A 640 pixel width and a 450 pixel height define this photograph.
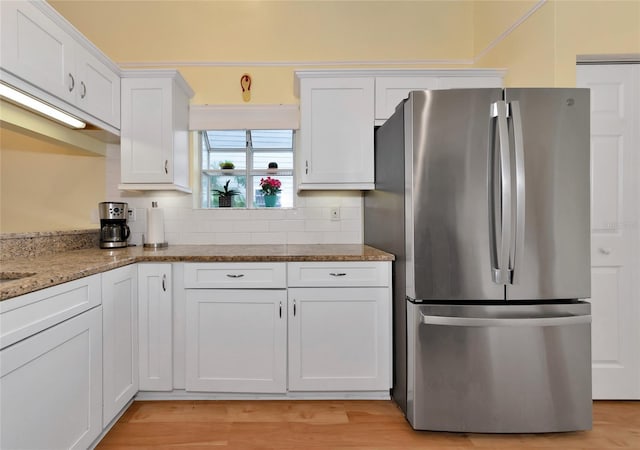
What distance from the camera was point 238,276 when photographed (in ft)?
6.63

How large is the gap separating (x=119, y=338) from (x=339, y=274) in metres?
1.28

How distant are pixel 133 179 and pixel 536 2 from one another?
2921 millimetres

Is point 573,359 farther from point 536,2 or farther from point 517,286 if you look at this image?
point 536,2

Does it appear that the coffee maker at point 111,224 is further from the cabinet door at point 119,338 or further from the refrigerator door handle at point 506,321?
the refrigerator door handle at point 506,321

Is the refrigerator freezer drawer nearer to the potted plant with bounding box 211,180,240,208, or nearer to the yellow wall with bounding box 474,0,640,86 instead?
the yellow wall with bounding box 474,0,640,86

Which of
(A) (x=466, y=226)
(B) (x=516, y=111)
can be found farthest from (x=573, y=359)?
(B) (x=516, y=111)

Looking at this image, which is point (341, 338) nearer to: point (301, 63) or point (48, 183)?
point (301, 63)

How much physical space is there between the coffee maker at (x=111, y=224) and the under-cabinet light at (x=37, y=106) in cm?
58

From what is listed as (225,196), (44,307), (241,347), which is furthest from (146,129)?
(241,347)

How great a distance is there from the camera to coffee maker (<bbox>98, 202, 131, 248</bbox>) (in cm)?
237

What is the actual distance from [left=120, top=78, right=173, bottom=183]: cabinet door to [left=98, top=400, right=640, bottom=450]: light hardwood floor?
156 cm

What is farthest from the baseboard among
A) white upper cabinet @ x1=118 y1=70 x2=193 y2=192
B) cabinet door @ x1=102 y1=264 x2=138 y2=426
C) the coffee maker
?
white upper cabinet @ x1=118 y1=70 x2=193 y2=192

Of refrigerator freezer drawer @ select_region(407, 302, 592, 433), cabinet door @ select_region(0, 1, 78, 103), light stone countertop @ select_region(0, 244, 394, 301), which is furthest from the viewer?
refrigerator freezer drawer @ select_region(407, 302, 592, 433)

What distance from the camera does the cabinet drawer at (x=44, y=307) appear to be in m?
1.07
